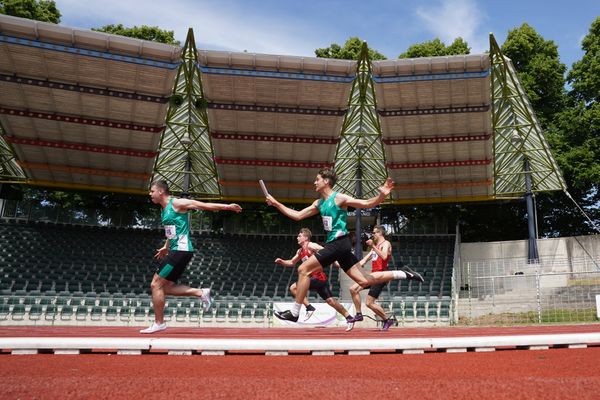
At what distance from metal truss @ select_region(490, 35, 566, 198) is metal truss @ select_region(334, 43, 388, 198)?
607cm

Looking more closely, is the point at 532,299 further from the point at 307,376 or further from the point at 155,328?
the point at 307,376

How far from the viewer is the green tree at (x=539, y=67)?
3531 centimetres

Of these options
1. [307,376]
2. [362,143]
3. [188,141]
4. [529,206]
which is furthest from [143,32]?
[307,376]

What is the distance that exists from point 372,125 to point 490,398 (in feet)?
87.3

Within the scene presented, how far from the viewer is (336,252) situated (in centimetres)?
672

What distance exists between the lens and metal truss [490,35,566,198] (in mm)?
23828

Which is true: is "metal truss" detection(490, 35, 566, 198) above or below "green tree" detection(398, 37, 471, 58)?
below

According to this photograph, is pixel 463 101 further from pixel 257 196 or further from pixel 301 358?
pixel 301 358

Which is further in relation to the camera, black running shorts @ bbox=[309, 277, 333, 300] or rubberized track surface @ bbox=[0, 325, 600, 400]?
black running shorts @ bbox=[309, 277, 333, 300]

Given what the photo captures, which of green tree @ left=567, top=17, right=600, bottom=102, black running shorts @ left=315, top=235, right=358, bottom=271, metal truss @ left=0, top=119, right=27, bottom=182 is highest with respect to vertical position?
green tree @ left=567, top=17, right=600, bottom=102

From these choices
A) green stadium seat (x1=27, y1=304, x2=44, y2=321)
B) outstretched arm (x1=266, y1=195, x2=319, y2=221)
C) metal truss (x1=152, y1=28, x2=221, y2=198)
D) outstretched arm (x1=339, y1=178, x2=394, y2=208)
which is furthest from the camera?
metal truss (x1=152, y1=28, x2=221, y2=198)

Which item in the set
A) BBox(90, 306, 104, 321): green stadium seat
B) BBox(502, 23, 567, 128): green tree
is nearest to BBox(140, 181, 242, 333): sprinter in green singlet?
BBox(90, 306, 104, 321): green stadium seat

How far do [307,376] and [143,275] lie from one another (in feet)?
80.2

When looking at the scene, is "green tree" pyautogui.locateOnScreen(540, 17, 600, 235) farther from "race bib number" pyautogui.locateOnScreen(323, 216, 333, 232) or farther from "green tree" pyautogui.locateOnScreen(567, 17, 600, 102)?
"race bib number" pyautogui.locateOnScreen(323, 216, 333, 232)
